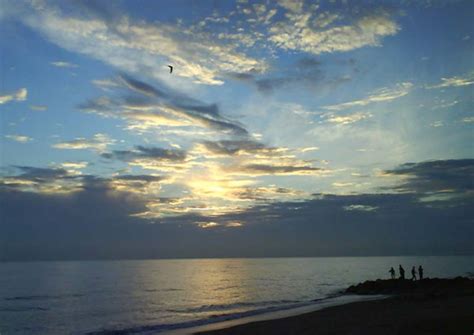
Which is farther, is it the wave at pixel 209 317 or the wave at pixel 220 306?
the wave at pixel 220 306

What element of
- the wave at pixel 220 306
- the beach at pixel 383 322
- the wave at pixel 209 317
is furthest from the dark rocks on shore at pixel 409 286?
the wave at pixel 220 306

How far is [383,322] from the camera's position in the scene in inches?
898

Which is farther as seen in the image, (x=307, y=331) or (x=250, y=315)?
(x=250, y=315)

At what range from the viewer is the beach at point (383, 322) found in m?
19.2

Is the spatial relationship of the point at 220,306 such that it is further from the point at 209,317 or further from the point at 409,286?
the point at 409,286

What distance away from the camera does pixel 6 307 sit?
158 ft

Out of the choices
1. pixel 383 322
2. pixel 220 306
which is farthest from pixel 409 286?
pixel 383 322

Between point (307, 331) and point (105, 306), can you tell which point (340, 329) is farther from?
point (105, 306)

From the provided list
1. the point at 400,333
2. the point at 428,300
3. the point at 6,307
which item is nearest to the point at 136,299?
the point at 6,307

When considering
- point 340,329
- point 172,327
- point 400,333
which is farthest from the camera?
point 172,327

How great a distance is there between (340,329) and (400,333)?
4.15 m

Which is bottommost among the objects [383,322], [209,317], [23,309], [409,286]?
Result: [23,309]

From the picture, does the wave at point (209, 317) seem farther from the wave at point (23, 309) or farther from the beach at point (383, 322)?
the wave at point (23, 309)

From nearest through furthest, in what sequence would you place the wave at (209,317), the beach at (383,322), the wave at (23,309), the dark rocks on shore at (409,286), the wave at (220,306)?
the beach at (383,322)
the wave at (209,317)
the wave at (220,306)
the wave at (23,309)
the dark rocks on shore at (409,286)
